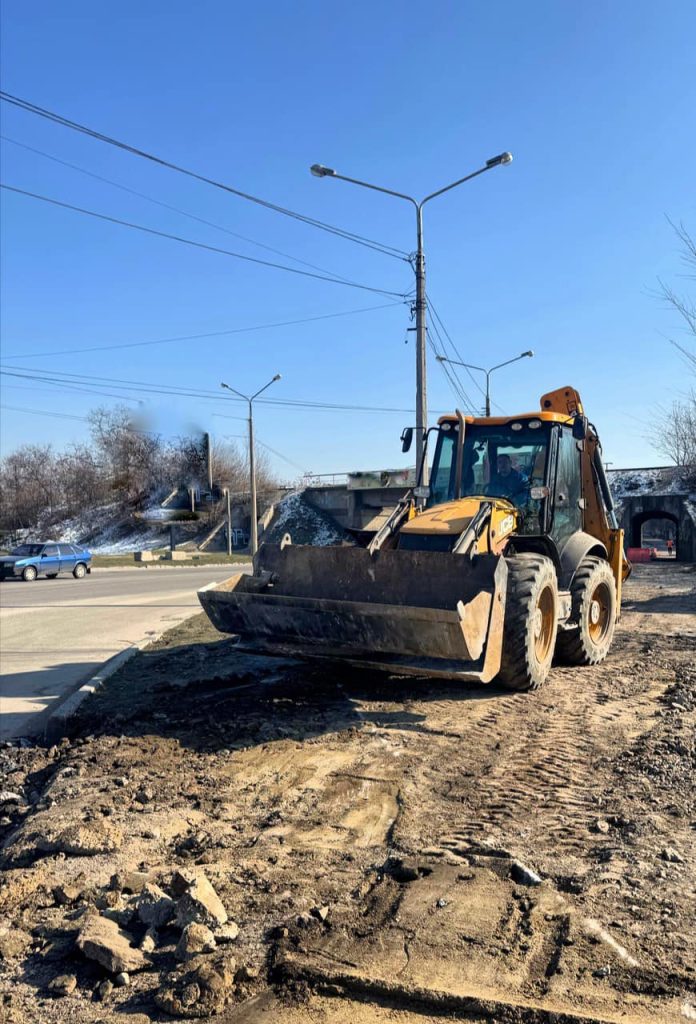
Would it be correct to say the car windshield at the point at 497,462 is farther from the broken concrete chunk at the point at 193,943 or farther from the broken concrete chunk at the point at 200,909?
the broken concrete chunk at the point at 193,943

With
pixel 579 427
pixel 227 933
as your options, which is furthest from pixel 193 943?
pixel 579 427

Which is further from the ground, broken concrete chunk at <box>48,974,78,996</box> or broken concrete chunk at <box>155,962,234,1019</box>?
broken concrete chunk at <box>155,962,234,1019</box>

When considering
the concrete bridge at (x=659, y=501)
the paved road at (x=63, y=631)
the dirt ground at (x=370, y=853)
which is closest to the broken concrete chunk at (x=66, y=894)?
the dirt ground at (x=370, y=853)

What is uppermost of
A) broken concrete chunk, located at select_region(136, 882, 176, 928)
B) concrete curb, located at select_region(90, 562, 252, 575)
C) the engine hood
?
the engine hood

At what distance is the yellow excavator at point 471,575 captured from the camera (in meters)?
6.34

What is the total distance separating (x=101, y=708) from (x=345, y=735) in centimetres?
277

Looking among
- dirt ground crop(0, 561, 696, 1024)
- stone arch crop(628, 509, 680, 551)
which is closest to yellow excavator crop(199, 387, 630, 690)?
dirt ground crop(0, 561, 696, 1024)

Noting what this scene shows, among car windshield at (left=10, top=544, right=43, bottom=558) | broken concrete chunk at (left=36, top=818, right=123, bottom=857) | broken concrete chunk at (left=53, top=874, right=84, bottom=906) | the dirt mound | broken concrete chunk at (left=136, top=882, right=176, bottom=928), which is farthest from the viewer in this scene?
the dirt mound

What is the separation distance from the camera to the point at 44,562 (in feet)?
101

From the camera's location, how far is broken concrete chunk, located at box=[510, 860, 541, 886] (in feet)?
12.4

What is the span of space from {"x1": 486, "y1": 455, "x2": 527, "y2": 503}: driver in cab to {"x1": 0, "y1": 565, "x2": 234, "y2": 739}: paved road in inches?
206

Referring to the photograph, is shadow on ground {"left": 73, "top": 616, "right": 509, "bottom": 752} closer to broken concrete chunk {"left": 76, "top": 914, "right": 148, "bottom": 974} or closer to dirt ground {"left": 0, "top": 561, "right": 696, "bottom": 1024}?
dirt ground {"left": 0, "top": 561, "right": 696, "bottom": 1024}

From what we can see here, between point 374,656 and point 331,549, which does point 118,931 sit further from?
point 331,549

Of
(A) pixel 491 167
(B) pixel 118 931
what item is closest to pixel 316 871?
(B) pixel 118 931
